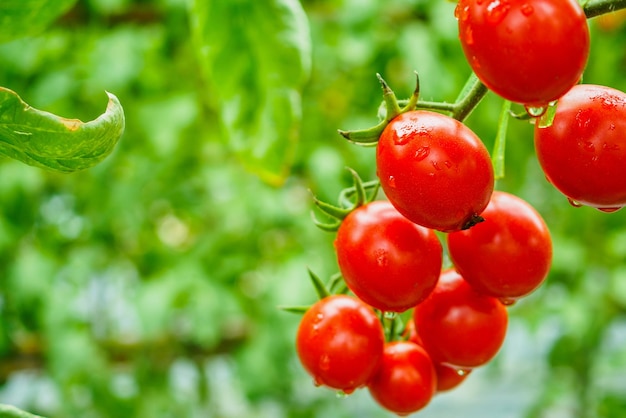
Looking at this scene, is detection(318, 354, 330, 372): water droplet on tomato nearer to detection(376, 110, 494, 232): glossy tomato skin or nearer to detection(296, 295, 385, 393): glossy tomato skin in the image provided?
detection(296, 295, 385, 393): glossy tomato skin

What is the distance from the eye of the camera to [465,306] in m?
0.42

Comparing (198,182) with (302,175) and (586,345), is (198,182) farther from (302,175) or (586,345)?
(586,345)

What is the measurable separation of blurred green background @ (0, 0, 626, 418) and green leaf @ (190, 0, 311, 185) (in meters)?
0.46

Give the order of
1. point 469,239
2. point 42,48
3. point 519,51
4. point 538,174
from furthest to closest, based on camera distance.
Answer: point 538,174 → point 42,48 → point 469,239 → point 519,51

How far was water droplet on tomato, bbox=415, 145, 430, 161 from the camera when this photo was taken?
333 millimetres

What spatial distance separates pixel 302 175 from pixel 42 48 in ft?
1.70

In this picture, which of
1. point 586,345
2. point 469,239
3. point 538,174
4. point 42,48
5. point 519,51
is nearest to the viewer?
point 519,51

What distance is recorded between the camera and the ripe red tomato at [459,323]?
16.5 inches

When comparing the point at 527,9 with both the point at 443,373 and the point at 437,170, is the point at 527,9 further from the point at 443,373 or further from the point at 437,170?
the point at 443,373

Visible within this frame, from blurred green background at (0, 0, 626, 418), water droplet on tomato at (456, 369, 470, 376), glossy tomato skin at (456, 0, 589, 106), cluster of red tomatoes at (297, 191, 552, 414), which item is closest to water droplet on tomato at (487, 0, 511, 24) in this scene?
glossy tomato skin at (456, 0, 589, 106)

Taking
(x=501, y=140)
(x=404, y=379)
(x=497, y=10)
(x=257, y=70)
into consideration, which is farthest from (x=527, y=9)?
(x=257, y=70)

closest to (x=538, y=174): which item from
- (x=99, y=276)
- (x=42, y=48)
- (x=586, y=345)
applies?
(x=586, y=345)

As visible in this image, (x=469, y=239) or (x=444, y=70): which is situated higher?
(x=469, y=239)

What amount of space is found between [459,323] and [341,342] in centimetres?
6
